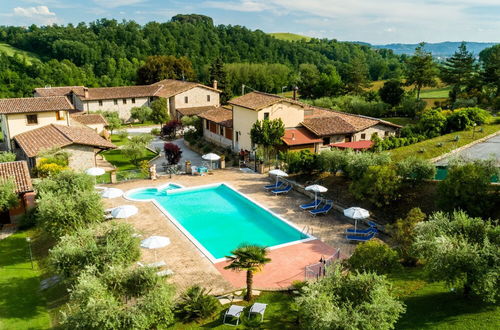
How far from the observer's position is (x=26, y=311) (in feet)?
46.8

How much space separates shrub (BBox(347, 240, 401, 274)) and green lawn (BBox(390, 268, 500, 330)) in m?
0.89

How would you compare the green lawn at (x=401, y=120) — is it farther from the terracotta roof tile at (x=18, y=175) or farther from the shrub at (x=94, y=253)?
the shrub at (x=94, y=253)

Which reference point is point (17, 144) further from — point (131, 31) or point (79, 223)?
point (131, 31)

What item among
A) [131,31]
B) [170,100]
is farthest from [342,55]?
[170,100]

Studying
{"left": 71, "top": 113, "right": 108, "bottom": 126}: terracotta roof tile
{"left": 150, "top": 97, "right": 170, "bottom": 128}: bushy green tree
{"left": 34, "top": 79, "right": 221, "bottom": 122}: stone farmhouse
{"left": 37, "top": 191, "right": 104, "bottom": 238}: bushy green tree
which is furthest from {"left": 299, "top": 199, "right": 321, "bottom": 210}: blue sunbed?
{"left": 34, "top": 79, "right": 221, "bottom": 122}: stone farmhouse

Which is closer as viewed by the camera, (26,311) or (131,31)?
(26,311)

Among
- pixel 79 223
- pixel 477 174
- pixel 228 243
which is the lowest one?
pixel 228 243

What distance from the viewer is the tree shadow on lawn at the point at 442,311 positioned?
11.7 meters

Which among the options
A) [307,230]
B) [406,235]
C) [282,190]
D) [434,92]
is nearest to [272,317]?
[406,235]

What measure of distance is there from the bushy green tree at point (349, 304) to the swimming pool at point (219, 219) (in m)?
7.93

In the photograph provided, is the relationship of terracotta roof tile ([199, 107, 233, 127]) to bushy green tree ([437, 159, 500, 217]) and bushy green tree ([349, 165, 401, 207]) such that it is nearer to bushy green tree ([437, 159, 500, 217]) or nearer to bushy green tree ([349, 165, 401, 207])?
bushy green tree ([349, 165, 401, 207])

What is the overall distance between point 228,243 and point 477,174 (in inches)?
495

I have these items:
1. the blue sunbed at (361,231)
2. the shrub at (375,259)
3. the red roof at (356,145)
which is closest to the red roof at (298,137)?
the red roof at (356,145)

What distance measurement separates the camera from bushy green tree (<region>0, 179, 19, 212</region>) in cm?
1978
